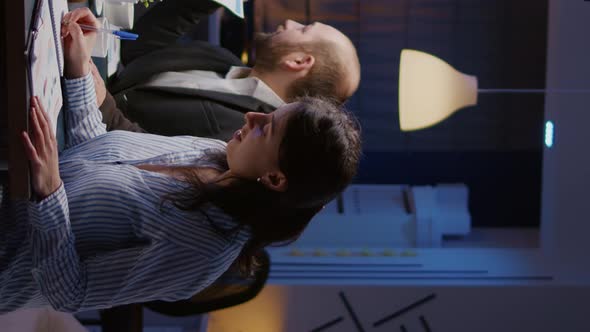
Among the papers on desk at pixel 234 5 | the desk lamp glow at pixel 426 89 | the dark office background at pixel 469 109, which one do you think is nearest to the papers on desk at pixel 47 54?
the papers on desk at pixel 234 5

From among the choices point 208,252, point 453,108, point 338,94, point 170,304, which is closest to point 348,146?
point 208,252

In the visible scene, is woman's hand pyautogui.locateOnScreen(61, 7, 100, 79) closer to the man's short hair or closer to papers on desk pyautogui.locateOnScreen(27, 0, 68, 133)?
papers on desk pyautogui.locateOnScreen(27, 0, 68, 133)

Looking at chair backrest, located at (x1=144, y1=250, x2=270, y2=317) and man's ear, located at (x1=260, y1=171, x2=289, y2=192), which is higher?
man's ear, located at (x1=260, y1=171, x2=289, y2=192)

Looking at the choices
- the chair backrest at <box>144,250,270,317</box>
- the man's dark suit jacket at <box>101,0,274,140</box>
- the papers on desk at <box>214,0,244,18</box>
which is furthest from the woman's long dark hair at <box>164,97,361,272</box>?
the chair backrest at <box>144,250,270,317</box>

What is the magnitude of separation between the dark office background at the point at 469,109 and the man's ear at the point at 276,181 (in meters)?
2.86

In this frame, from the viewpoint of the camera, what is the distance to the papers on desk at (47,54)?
4.01ft

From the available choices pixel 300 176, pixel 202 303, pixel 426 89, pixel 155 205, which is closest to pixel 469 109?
pixel 202 303

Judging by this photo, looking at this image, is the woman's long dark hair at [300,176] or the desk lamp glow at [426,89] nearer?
the woman's long dark hair at [300,176]

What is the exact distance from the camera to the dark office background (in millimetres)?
4410

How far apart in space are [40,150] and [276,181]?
47cm

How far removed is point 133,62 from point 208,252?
876mm

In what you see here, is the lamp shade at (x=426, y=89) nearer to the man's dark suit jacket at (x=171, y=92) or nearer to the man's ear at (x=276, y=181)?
the man's dark suit jacket at (x=171, y=92)

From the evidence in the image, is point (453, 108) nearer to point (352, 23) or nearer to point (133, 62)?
point (133, 62)

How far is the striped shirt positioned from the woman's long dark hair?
1.1 inches
